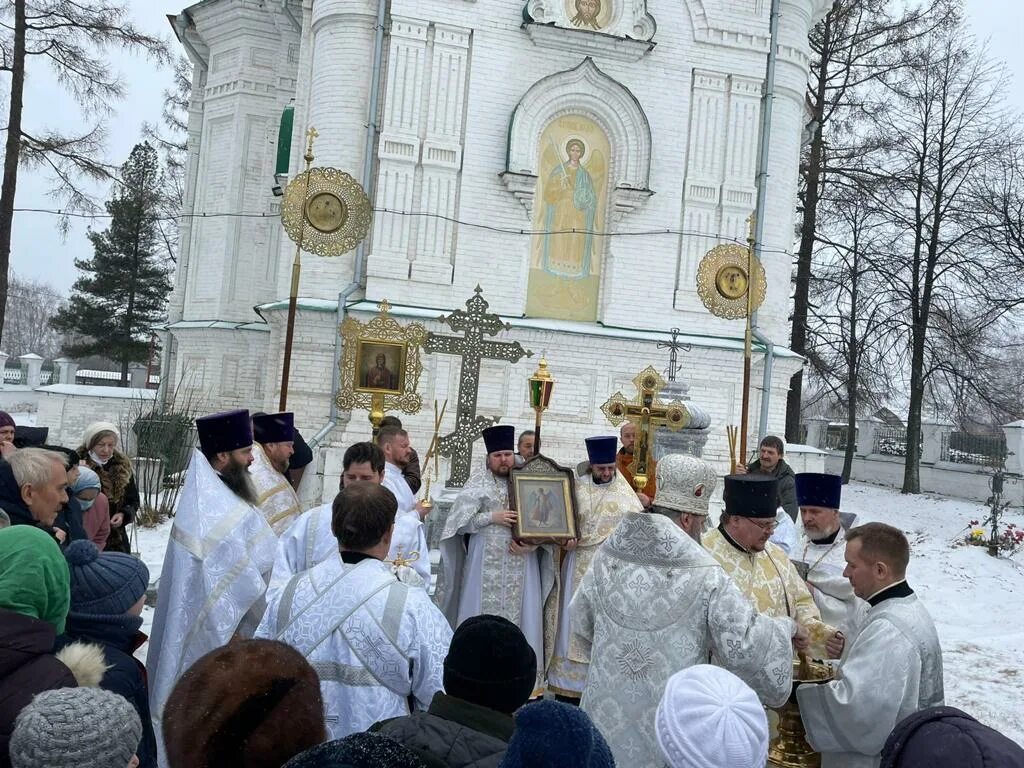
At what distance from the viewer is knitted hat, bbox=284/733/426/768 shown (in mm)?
1578

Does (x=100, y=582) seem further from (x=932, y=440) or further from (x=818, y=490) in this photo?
(x=932, y=440)

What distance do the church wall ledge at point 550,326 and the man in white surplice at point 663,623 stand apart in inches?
425

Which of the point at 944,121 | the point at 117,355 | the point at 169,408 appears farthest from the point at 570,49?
the point at 117,355

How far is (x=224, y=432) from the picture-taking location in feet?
14.2

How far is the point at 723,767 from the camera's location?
210 centimetres

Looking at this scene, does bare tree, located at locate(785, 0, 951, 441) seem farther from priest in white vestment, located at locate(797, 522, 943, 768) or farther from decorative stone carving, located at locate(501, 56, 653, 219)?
priest in white vestment, located at locate(797, 522, 943, 768)

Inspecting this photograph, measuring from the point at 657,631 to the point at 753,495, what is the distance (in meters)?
0.72

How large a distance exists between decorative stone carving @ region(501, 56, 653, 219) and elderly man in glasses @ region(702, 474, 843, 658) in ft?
38.1

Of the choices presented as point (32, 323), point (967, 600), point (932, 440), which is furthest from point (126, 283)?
point (32, 323)

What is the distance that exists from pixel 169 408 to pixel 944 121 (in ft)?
57.9

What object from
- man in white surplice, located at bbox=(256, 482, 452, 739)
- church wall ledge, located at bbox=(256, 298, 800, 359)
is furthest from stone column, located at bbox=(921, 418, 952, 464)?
man in white surplice, located at bbox=(256, 482, 452, 739)

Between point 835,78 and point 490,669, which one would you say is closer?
point 490,669

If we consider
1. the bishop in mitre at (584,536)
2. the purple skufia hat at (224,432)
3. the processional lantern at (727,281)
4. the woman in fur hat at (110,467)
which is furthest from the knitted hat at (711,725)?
the processional lantern at (727,281)

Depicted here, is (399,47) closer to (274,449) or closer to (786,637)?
(274,449)
